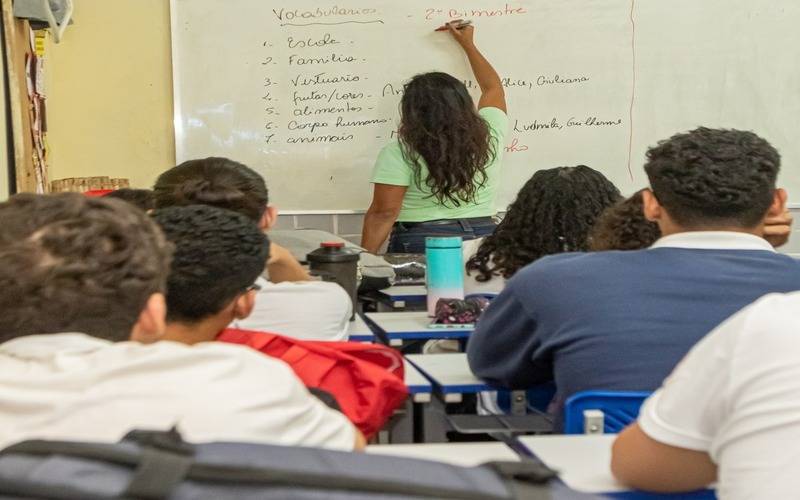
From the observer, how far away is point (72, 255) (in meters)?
1.01

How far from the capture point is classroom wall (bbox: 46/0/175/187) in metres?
4.42

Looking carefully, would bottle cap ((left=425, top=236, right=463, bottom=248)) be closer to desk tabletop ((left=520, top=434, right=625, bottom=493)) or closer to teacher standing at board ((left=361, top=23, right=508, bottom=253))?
desk tabletop ((left=520, top=434, right=625, bottom=493))

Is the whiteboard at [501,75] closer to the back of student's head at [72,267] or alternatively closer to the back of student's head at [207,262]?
the back of student's head at [207,262]

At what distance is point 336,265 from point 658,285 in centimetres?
108

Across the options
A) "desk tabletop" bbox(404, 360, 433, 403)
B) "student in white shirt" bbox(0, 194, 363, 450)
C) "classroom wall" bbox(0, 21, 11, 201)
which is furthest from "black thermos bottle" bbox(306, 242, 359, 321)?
"student in white shirt" bbox(0, 194, 363, 450)

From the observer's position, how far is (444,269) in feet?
8.88

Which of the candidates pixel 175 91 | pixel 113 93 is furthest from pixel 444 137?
pixel 113 93

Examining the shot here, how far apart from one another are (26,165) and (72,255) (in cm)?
275

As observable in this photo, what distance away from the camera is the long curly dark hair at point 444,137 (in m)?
4.19

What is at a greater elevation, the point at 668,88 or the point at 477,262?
the point at 668,88

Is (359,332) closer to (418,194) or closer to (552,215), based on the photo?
(552,215)

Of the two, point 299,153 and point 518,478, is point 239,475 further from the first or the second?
point 299,153

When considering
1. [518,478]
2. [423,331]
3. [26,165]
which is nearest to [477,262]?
[423,331]

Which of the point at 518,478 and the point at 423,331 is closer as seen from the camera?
the point at 518,478
